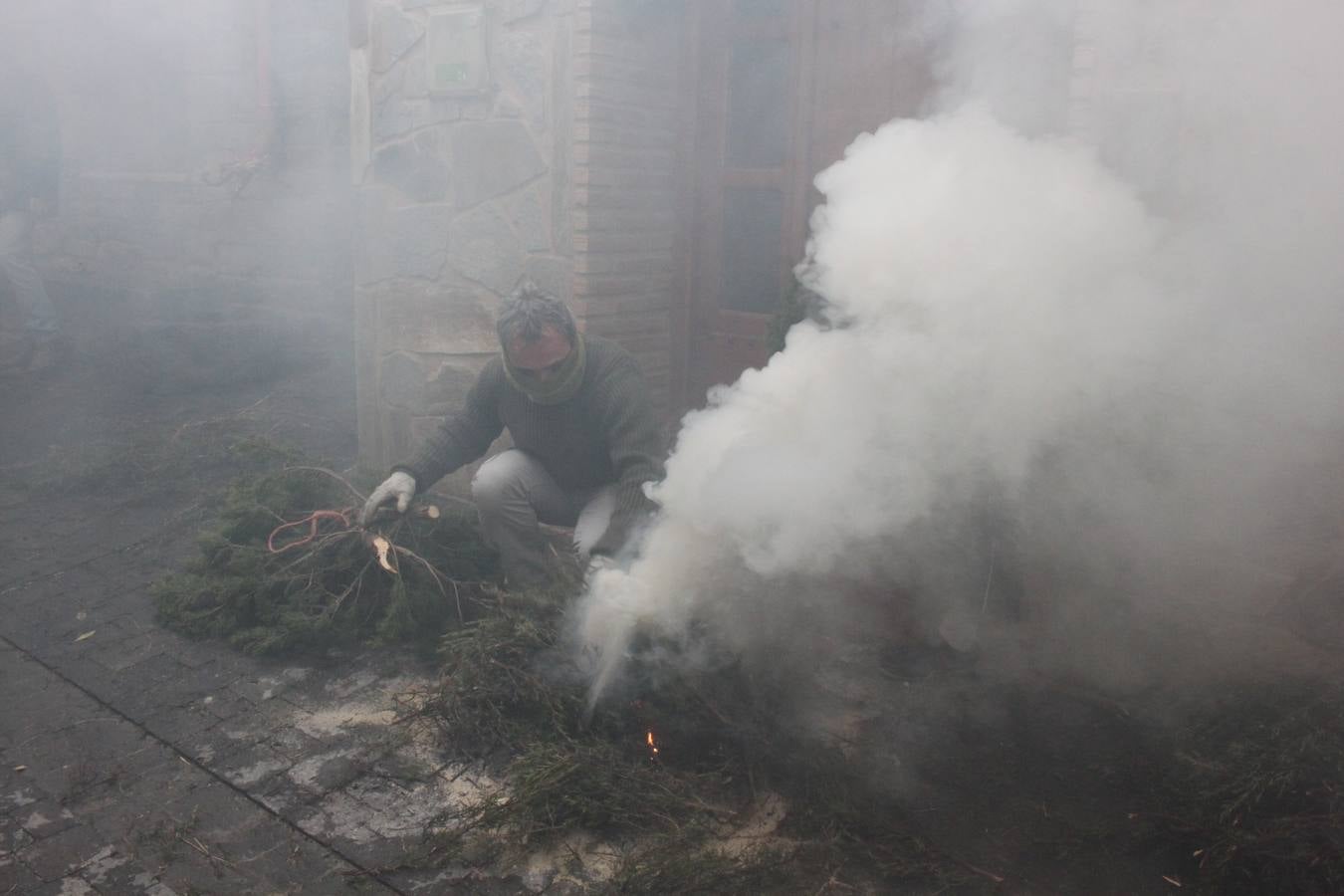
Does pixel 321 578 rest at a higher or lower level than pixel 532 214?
lower

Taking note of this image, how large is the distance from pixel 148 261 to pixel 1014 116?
8240mm

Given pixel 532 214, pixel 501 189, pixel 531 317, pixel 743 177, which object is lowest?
pixel 531 317

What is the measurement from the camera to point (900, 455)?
347 cm

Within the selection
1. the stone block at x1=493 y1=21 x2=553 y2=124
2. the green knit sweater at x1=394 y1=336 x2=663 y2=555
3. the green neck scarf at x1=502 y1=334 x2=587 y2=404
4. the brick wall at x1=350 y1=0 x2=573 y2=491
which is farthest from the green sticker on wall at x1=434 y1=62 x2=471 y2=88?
the green neck scarf at x1=502 y1=334 x2=587 y2=404

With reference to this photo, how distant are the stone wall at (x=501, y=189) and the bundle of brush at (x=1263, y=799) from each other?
3.35m

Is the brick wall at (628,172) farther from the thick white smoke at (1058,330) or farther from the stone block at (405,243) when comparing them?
the thick white smoke at (1058,330)

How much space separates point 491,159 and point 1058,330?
3.28 m

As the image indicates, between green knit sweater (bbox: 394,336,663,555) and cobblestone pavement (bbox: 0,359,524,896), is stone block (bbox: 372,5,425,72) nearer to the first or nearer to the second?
green knit sweater (bbox: 394,336,663,555)

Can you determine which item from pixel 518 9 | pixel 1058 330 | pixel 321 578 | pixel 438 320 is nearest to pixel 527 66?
pixel 518 9

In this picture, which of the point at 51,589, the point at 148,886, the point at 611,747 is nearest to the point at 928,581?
the point at 611,747

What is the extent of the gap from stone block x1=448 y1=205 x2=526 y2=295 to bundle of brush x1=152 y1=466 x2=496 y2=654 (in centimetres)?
149

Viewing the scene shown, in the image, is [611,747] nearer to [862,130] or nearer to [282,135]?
[862,130]

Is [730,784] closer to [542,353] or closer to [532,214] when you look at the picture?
[542,353]

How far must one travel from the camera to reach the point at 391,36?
5855 millimetres
